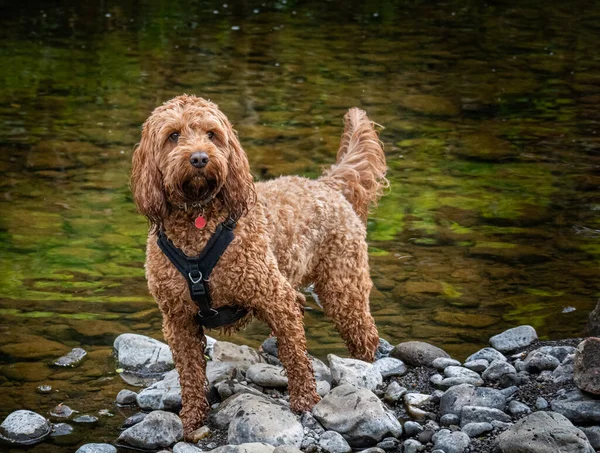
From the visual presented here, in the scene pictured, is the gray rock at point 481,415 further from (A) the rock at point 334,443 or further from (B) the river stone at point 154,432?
(B) the river stone at point 154,432

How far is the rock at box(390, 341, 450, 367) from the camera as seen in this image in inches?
267

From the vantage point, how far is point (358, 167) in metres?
7.09

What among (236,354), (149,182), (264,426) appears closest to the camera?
(149,182)

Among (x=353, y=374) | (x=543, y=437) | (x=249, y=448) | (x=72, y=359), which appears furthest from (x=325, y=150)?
(x=543, y=437)

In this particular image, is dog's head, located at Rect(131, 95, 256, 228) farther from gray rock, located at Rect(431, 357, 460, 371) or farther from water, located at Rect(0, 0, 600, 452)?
gray rock, located at Rect(431, 357, 460, 371)

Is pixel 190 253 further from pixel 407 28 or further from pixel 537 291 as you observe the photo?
pixel 407 28

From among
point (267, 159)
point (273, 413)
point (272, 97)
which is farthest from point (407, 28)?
point (273, 413)

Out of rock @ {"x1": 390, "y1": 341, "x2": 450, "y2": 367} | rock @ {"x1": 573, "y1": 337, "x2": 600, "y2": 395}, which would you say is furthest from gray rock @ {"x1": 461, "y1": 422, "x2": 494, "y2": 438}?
rock @ {"x1": 390, "y1": 341, "x2": 450, "y2": 367}

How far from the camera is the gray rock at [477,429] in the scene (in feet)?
18.2

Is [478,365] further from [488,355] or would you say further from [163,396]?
[163,396]

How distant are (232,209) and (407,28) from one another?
53.8 ft

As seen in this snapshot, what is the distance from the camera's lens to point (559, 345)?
6.84 metres

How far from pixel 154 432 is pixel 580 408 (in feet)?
8.44

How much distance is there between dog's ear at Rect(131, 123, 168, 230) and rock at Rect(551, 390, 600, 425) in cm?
259
